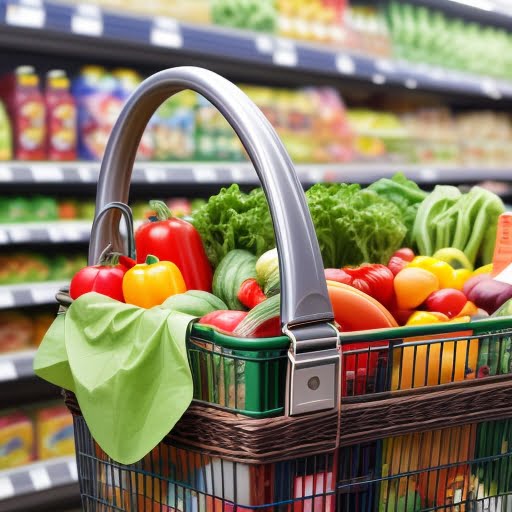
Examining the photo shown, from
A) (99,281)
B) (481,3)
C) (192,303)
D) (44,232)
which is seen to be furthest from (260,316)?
(481,3)

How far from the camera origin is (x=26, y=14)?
2.47m

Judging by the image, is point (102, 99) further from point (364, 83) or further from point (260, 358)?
Result: point (260, 358)

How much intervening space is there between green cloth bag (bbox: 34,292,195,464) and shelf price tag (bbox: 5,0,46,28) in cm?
185

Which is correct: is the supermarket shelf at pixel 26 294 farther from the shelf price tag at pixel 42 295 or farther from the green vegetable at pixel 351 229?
the green vegetable at pixel 351 229

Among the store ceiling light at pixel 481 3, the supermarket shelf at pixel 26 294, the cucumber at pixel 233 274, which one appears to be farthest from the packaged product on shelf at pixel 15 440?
the store ceiling light at pixel 481 3

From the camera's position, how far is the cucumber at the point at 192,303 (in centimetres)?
93

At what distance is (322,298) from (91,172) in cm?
218

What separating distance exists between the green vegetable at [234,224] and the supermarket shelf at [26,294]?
1.60 meters

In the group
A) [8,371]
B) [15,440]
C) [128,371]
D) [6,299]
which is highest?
[128,371]

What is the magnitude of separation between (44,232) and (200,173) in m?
0.66

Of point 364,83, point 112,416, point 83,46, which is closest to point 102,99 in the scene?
point 83,46

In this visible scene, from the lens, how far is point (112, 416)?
809 mm

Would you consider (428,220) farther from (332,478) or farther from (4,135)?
(4,135)

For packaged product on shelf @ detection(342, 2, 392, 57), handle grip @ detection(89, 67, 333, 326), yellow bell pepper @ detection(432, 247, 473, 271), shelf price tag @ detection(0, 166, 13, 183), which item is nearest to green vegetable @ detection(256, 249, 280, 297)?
handle grip @ detection(89, 67, 333, 326)
